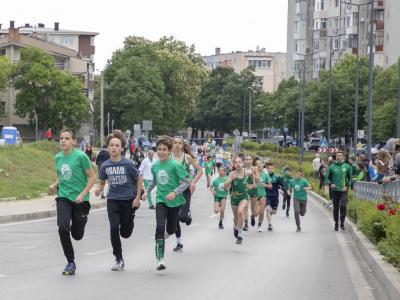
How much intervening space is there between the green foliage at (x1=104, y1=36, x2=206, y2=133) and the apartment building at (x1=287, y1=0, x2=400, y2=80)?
13.4 m

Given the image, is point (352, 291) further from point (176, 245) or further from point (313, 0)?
point (313, 0)

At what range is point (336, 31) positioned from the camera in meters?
128

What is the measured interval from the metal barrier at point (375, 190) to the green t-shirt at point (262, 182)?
257cm

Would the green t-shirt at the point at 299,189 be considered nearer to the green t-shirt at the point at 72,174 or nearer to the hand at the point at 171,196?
the hand at the point at 171,196

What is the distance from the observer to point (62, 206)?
1273cm

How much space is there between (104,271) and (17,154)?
102 ft

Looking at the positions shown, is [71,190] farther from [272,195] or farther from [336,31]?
[336,31]

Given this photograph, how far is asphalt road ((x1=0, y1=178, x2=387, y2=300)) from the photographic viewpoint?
11539mm

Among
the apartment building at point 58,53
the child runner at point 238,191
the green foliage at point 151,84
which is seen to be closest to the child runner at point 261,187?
A: the child runner at point 238,191

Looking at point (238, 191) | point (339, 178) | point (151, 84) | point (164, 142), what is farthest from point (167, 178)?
point (151, 84)

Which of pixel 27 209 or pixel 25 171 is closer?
pixel 27 209

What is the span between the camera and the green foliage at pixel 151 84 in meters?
108

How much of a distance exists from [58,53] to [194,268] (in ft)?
359

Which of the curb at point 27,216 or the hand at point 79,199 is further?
the curb at point 27,216
